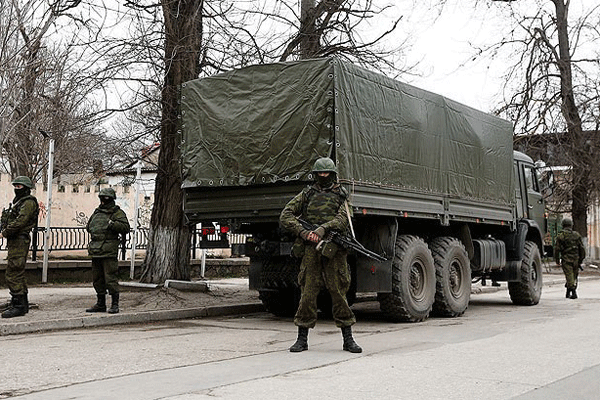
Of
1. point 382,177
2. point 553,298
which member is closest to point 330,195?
point 382,177

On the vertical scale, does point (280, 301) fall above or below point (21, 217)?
below

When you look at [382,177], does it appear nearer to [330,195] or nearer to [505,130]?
[330,195]

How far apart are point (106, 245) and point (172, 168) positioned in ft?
11.0

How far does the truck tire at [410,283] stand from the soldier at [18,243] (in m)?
5.07

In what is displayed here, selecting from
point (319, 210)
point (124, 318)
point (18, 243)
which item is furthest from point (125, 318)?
point (319, 210)

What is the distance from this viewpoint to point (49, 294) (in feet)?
44.8

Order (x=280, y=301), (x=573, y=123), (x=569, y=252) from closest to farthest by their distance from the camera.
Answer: (x=280, y=301)
(x=569, y=252)
(x=573, y=123)

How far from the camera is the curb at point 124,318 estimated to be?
9.68 metres

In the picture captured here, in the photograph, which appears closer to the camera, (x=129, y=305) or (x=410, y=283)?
(x=410, y=283)

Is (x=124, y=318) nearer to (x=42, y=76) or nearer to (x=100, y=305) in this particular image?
(x=100, y=305)

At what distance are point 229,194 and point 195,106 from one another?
1558mm

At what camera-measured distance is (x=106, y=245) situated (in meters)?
11.0

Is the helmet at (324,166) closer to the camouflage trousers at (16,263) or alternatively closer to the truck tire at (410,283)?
the truck tire at (410,283)

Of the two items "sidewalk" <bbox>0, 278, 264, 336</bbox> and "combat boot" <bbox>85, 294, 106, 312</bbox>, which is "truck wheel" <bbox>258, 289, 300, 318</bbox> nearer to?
"sidewalk" <bbox>0, 278, 264, 336</bbox>
